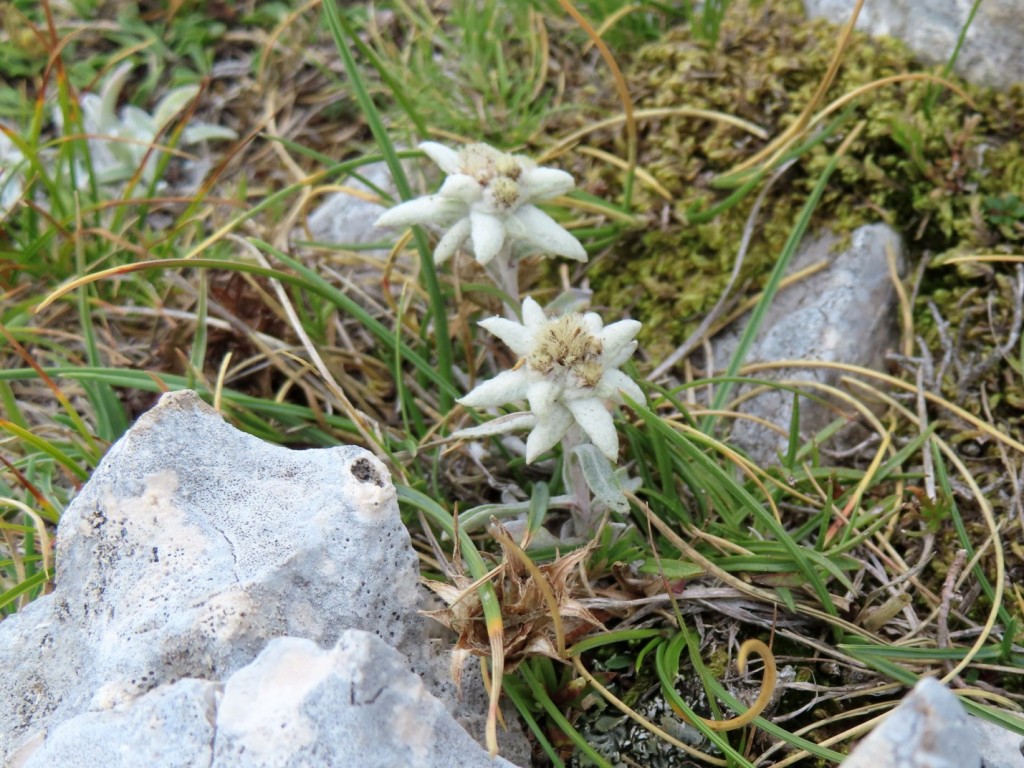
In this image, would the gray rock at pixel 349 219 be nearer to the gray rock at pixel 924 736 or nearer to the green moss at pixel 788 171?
the green moss at pixel 788 171

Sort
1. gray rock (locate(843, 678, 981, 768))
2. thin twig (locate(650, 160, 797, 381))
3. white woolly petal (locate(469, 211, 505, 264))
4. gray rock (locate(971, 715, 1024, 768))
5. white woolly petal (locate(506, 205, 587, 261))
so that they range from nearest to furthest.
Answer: gray rock (locate(843, 678, 981, 768)) → gray rock (locate(971, 715, 1024, 768)) → white woolly petal (locate(469, 211, 505, 264)) → white woolly petal (locate(506, 205, 587, 261)) → thin twig (locate(650, 160, 797, 381))

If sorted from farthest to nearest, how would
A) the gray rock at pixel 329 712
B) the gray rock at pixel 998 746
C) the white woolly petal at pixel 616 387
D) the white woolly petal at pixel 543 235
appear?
the white woolly petal at pixel 543 235, the white woolly petal at pixel 616 387, the gray rock at pixel 998 746, the gray rock at pixel 329 712

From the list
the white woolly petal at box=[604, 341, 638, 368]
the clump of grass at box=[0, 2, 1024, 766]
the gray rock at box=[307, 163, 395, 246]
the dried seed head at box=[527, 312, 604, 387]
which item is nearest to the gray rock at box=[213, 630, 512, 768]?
the clump of grass at box=[0, 2, 1024, 766]

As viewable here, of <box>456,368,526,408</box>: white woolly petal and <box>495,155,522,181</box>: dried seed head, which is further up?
<box>495,155,522,181</box>: dried seed head

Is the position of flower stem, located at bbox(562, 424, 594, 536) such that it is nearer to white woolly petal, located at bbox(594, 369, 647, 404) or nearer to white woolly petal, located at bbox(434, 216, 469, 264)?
white woolly petal, located at bbox(594, 369, 647, 404)

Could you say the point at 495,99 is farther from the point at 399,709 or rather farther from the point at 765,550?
the point at 399,709

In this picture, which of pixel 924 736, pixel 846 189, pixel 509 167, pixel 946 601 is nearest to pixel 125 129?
pixel 509 167

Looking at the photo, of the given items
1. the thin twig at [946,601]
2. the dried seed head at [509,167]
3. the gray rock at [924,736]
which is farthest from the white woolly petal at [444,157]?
the gray rock at [924,736]
